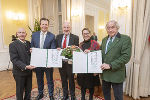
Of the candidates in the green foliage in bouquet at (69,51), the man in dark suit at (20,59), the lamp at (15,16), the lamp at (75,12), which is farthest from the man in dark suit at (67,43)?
the lamp at (15,16)

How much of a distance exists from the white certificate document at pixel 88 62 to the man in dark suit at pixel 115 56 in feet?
0.27

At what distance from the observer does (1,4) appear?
15.4 ft

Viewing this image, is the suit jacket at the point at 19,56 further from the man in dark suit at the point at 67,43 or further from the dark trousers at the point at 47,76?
the man in dark suit at the point at 67,43

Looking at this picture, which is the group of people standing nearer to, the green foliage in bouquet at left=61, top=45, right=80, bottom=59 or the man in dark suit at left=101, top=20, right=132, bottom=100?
the man in dark suit at left=101, top=20, right=132, bottom=100

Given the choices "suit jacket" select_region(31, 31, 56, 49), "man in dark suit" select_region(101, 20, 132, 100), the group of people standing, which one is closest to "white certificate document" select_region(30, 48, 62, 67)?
the group of people standing

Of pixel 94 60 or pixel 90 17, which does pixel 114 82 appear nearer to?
pixel 94 60

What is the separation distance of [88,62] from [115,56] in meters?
0.39

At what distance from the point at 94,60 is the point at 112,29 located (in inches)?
19.6

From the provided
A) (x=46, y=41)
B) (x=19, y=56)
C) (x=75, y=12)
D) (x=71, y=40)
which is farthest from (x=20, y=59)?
(x=75, y=12)

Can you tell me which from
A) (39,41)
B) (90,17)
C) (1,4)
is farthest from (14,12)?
(39,41)

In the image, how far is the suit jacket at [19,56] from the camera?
1.82 meters

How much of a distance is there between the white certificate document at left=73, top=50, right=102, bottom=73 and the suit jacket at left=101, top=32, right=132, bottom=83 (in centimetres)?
10

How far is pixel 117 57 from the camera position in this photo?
152cm

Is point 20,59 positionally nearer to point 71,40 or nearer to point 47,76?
point 47,76
